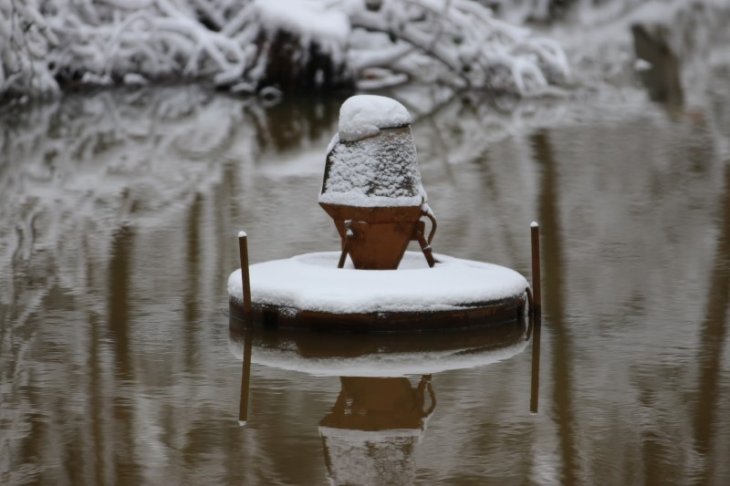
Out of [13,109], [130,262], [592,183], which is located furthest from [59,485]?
[13,109]

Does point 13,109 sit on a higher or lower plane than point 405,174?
lower

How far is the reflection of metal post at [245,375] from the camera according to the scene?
8.88 metres

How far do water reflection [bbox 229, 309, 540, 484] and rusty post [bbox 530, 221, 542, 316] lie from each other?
0.45 ft

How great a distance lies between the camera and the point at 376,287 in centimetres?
1067

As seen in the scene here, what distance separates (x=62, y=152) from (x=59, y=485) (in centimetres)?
1543

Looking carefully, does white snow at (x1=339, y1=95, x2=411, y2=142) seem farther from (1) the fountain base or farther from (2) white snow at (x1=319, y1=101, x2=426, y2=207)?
(1) the fountain base

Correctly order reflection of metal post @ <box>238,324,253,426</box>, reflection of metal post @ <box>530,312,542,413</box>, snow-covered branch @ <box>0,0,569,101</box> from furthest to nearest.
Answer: snow-covered branch @ <box>0,0,569,101</box> < reflection of metal post @ <box>530,312,542,413</box> < reflection of metal post @ <box>238,324,253,426</box>

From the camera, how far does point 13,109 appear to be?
28.8 meters

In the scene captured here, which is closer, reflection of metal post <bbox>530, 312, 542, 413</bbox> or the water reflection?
the water reflection

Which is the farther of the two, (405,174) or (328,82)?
(328,82)

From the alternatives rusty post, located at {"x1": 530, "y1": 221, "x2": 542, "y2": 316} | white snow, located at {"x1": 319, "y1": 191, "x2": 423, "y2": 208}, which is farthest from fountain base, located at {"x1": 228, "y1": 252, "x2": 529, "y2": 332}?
white snow, located at {"x1": 319, "y1": 191, "x2": 423, "y2": 208}

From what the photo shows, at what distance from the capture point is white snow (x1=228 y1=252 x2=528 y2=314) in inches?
417

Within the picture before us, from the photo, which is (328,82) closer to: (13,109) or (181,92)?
(181,92)

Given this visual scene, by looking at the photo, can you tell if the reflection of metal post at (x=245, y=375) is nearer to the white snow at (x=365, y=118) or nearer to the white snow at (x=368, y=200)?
the white snow at (x=368, y=200)
